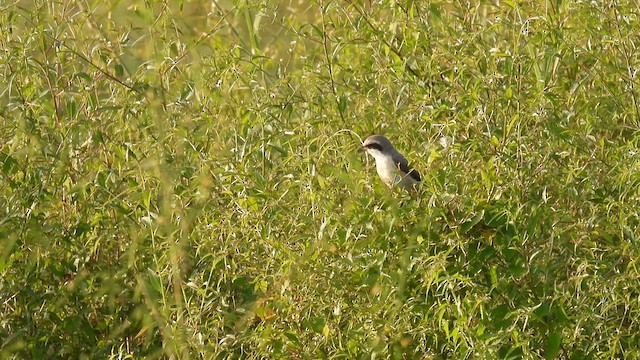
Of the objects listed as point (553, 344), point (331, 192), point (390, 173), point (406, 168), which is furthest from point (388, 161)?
point (553, 344)

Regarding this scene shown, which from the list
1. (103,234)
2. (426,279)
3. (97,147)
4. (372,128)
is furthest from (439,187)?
(97,147)

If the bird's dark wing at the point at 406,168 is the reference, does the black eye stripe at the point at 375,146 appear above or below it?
above

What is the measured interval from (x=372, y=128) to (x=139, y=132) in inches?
43.9

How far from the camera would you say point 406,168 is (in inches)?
231

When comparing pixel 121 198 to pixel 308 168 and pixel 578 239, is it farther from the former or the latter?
pixel 578 239

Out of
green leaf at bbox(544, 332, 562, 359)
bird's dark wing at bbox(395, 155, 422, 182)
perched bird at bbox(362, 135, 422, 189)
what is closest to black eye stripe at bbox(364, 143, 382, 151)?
perched bird at bbox(362, 135, 422, 189)

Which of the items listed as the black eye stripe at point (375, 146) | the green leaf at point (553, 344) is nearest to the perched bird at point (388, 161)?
the black eye stripe at point (375, 146)

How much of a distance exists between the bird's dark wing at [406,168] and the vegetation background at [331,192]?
0.40 ft

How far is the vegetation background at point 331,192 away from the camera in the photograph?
4938 mm

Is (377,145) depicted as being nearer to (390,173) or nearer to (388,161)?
(388,161)

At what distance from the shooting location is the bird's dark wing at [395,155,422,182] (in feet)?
18.6

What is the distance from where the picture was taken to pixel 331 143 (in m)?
5.43

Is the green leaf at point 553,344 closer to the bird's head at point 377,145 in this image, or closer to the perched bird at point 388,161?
the perched bird at point 388,161

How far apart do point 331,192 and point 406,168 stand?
25.5 inches
